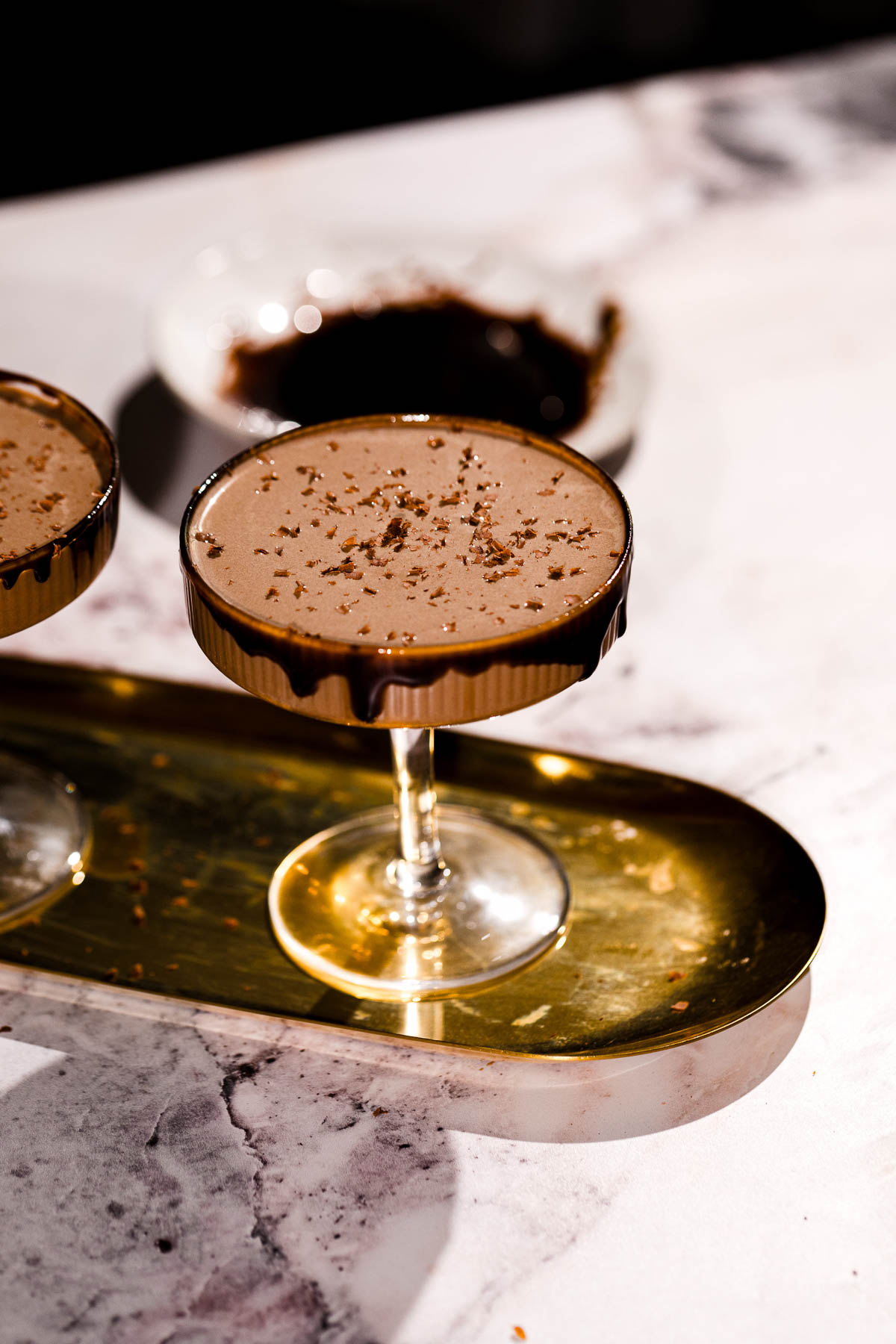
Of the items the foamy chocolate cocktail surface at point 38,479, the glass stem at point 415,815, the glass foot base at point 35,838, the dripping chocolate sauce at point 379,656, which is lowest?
the glass foot base at point 35,838

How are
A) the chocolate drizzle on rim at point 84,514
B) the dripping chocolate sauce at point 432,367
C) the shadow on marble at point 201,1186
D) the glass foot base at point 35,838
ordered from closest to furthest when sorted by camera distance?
the shadow on marble at point 201,1186 < the chocolate drizzle on rim at point 84,514 < the glass foot base at point 35,838 < the dripping chocolate sauce at point 432,367

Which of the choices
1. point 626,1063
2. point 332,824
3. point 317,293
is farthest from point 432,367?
point 626,1063

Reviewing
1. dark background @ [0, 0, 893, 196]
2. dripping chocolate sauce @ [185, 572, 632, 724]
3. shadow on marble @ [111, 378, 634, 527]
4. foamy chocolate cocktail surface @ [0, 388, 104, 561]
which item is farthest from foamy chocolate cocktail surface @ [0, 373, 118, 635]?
dark background @ [0, 0, 893, 196]

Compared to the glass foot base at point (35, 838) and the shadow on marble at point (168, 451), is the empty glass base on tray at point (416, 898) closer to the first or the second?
the glass foot base at point (35, 838)

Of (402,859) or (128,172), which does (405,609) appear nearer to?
(402,859)

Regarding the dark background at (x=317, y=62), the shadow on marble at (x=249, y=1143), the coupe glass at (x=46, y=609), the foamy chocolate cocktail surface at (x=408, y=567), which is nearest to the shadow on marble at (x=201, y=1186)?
the shadow on marble at (x=249, y=1143)

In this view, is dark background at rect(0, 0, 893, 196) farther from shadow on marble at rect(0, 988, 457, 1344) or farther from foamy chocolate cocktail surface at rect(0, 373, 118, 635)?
shadow on marble at rect(0, 988, 457, 1344)

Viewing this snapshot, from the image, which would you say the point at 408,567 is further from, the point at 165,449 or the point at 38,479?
the point at 165,449
